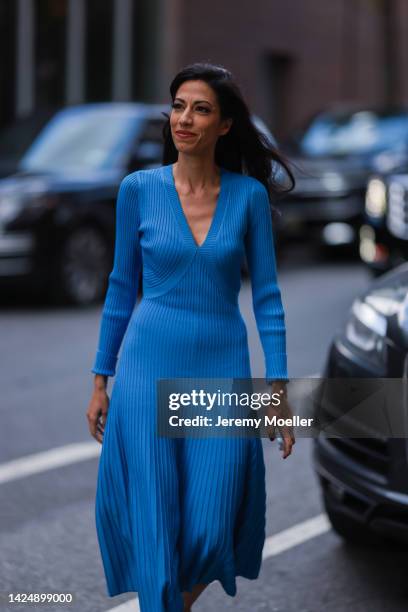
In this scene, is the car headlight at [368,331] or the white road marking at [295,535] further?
the white road marking at [295,535]

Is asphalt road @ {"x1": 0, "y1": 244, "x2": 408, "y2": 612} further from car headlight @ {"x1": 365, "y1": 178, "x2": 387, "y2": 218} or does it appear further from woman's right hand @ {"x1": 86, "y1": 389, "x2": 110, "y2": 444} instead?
car headlight @ {"x1": 365, "y1": 178, "x2": 387, "y2": 218}

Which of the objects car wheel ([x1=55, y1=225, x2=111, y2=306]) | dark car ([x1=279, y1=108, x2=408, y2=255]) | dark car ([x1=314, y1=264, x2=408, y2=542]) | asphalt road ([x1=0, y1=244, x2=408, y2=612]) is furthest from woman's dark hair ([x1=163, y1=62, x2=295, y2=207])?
dark car ([x1=279, y1=108, x2=408, y2=255])

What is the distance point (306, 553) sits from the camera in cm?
489

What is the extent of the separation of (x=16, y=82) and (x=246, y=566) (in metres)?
17.5

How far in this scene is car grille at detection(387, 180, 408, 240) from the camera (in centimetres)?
1061

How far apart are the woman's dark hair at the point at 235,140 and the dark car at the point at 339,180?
10414mm

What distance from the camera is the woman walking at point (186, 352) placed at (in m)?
3.37

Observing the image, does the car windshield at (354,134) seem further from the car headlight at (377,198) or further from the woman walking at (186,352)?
the woman walking at (186,352)

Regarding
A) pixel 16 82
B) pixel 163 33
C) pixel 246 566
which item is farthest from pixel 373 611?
pixel 163 33

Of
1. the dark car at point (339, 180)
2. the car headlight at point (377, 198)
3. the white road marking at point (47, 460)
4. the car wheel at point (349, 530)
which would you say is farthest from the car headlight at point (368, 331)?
the dark car at point (339, 180)

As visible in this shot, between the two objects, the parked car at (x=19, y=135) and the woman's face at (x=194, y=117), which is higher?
the woman's face at (x=194, y=117)

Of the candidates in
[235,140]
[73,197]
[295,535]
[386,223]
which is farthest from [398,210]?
[235,140]

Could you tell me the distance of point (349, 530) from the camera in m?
4.88

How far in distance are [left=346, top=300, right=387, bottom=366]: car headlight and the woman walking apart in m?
0.98
